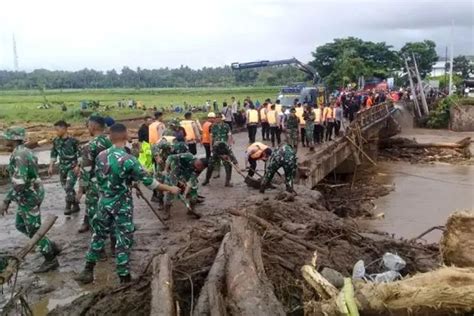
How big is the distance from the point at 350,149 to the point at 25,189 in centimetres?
1509

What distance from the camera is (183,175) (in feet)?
30.0

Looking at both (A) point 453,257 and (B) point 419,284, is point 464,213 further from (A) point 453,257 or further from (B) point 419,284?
(B) point 419,284

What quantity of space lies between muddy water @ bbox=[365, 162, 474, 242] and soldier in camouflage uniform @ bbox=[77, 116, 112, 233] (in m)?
7.40

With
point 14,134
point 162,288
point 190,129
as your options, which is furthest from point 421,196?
point 162,288

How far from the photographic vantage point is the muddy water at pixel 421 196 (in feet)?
44.3

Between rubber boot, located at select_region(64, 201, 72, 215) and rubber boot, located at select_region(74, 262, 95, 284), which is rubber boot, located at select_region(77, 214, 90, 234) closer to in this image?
rubber boot, located at select_region(64, 201, 72, 215)

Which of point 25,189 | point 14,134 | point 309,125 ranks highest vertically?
point 14,134

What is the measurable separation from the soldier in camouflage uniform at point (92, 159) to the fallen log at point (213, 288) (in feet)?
9.21

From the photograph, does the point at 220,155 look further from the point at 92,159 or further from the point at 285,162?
the point at 92,159

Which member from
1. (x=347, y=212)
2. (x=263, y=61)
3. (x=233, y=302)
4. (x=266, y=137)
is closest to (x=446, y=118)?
(x=263, y=61)

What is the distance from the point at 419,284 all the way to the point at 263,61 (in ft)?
85.1

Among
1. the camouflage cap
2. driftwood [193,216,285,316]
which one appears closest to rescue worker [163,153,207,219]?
the camouflage cap

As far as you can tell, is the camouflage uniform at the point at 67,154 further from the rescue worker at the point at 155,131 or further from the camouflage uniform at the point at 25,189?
the camouflage uniform at the point at 25,189

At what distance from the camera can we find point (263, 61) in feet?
94.8
